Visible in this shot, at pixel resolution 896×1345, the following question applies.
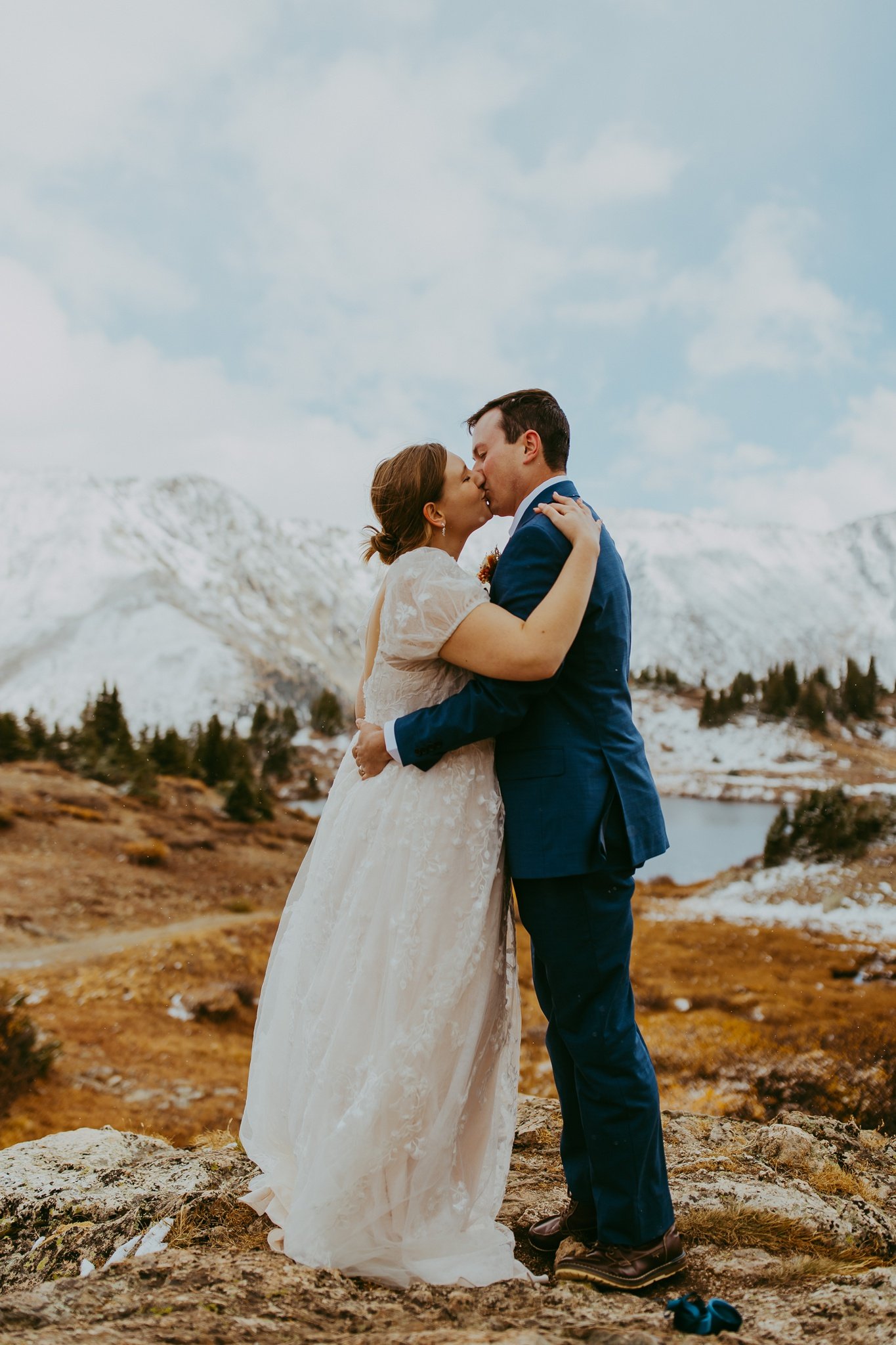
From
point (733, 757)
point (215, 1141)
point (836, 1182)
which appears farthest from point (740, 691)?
point (215, 1141)

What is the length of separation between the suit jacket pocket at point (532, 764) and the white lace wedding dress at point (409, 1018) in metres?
0.12

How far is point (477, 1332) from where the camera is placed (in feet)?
8.22

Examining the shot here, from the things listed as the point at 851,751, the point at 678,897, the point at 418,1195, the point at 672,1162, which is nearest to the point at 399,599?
the point at 418,1195

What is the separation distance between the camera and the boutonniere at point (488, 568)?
11.6ft

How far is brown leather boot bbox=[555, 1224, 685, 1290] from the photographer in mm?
3057

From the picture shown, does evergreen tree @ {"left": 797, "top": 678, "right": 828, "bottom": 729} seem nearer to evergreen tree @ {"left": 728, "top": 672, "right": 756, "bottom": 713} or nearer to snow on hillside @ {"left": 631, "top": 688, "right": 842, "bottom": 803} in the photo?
snow on hillside @ {"left": 631, "top": 688, "right": 842, "bottom": 803}

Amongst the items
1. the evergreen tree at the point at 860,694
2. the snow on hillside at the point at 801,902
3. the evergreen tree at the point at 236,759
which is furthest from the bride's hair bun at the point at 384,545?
the evergreen tree at the point at 860,694

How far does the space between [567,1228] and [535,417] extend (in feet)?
10.5

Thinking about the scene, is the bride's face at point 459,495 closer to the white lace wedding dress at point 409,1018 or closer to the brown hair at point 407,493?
the brown hair at point 407,493

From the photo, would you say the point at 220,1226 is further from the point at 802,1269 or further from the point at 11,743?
the point at 11,743

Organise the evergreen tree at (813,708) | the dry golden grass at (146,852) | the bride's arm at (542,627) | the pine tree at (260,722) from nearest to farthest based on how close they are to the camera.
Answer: the bride's arm at (542,627) → the dry golden grass at (146,852) → the pine tree at (260,722) → the evergreen tree at (813,708)

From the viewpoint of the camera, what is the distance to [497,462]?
3354mm

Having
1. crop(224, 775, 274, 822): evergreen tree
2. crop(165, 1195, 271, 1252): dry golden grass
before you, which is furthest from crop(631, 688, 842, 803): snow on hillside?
crop(165, 1195, 271, 1252): dry golden grass

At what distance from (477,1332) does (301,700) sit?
15020 centimetres
